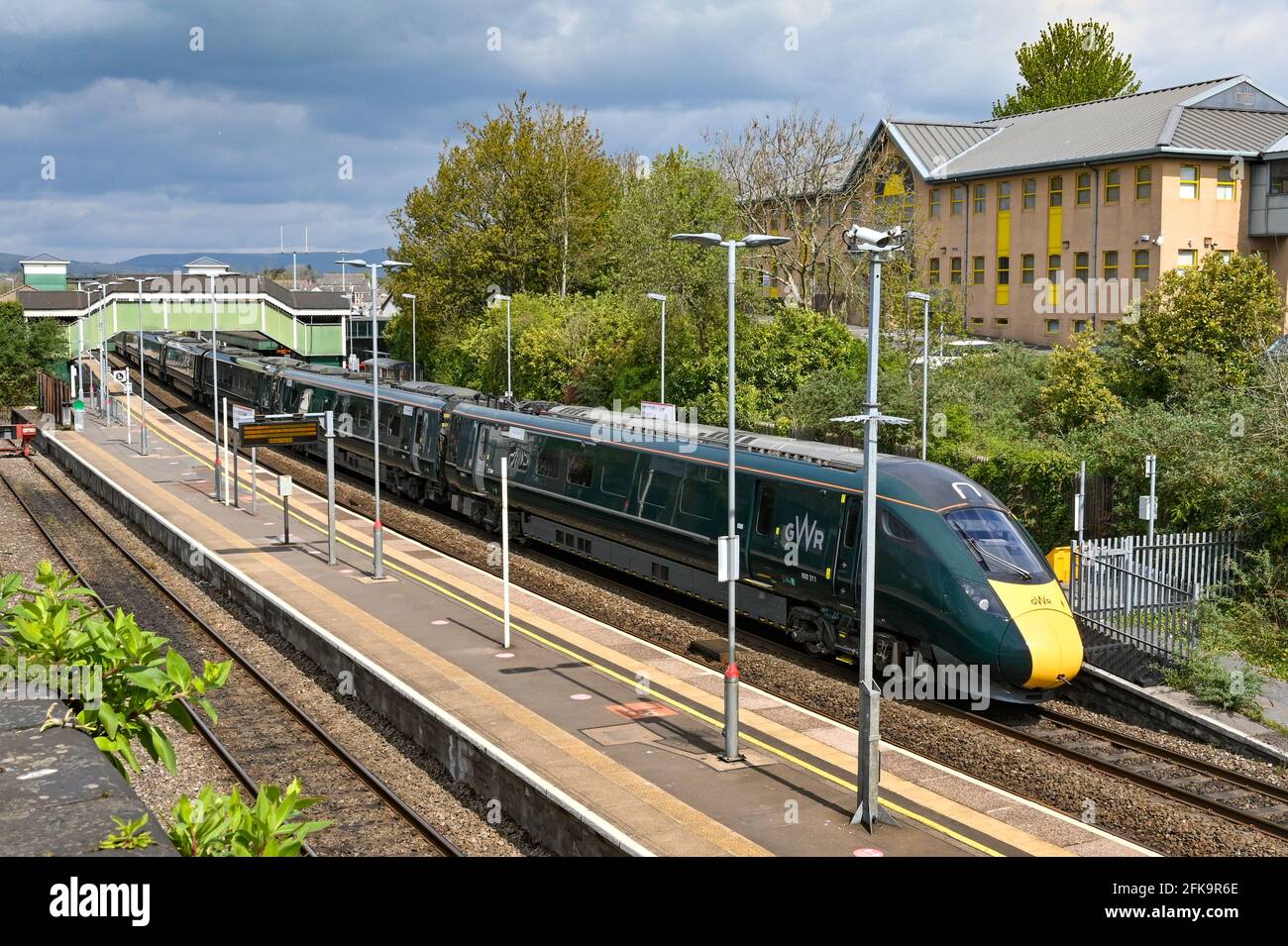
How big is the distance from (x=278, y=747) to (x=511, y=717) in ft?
11.8

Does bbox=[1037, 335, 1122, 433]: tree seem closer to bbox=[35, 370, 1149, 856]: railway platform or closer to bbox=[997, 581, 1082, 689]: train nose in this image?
bbox=[997, 581, 1082, 689]: train nose

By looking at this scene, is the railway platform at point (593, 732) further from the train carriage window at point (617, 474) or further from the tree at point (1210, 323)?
the tree at point (1210, 323)

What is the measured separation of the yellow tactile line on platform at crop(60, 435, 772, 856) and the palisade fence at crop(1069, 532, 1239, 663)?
8600 mm

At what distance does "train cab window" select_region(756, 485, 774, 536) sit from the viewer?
797 inches

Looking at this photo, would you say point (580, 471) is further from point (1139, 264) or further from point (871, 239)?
point (1139, 264)

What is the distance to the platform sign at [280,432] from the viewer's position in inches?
1206

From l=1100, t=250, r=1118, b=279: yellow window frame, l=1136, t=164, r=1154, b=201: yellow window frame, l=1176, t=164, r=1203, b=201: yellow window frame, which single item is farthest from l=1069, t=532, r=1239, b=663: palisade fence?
l=1176, t=164, r=1203, b=201: yellow window frame

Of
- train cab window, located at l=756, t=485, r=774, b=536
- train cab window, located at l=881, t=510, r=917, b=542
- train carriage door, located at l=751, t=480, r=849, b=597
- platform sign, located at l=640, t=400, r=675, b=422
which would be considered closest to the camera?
train cab window, located at l=881, t=510, r=917, b=542

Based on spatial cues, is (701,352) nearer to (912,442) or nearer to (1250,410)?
(912,442)

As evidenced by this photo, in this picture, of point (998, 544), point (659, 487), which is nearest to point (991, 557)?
point (998, 544)

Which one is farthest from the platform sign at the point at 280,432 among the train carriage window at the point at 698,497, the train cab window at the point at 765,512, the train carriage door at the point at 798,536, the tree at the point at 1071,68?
the tree at the point at 1071,68

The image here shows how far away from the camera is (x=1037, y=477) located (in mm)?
27750

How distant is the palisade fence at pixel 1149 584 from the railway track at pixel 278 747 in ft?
36.1

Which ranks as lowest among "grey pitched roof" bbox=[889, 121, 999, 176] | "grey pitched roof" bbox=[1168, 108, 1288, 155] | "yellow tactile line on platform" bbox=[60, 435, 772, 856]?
"yellow tactile line on platform" bbox=[60, 435, 772, 856]
